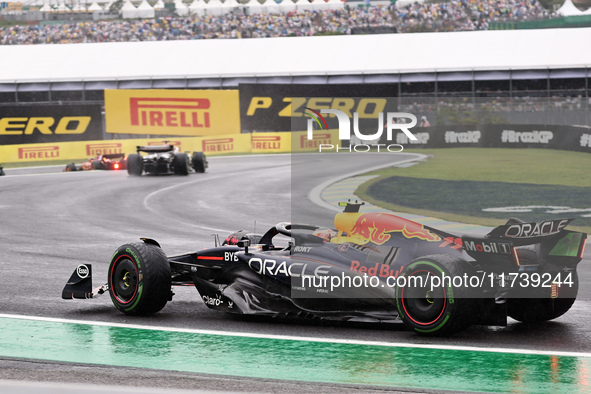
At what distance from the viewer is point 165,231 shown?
15.1 metres

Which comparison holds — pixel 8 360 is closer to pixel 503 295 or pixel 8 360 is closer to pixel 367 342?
pixel 367 342

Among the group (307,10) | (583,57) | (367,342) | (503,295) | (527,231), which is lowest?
(367,342)

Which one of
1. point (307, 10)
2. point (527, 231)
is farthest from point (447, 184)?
point (307, 10)

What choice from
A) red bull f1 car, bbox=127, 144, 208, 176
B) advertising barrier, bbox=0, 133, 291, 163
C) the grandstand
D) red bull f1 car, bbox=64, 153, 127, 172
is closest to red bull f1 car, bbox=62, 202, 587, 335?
red bull f1 car, bbox=127, 144, 208, 176

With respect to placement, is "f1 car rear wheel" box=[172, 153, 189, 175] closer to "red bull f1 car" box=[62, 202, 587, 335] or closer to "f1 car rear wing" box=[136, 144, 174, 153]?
"f1 car rear wing" box=[136, 144, 174, 153]

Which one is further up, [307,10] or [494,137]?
[307,10]

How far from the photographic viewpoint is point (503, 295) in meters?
6.28

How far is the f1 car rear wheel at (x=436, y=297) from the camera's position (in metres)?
6.05

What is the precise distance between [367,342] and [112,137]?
34432mm

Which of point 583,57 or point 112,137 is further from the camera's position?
point 583,57

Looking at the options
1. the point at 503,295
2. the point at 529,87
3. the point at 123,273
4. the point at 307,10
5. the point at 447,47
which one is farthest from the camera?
the point at 307,10

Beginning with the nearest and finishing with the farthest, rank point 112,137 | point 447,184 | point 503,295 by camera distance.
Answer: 1. point 447,184
2. point 503,295
3. point 112,137

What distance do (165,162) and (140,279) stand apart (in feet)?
68.1

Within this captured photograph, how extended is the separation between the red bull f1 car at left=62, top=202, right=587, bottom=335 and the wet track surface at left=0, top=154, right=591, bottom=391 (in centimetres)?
21
